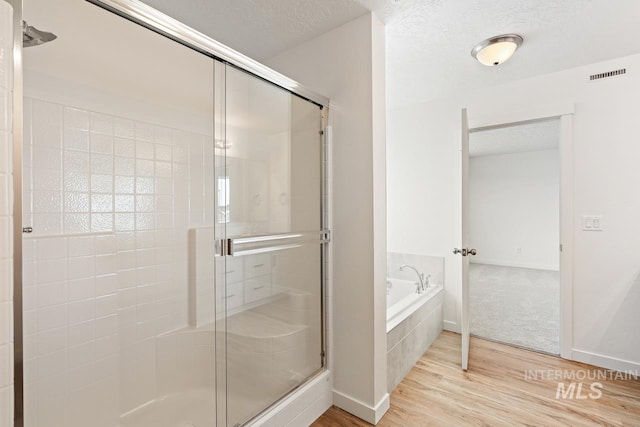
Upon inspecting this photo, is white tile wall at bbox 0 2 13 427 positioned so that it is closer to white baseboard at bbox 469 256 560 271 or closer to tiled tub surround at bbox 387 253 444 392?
tiled tub surround at bbox 387 253 444 392

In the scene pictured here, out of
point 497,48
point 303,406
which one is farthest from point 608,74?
point 303,406

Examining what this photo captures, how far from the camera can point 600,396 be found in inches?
76.0

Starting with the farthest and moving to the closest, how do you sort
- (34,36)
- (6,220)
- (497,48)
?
(497,48), (34,36), (6,220)

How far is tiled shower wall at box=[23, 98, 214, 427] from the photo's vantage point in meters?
1.40

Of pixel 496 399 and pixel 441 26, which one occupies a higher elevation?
pixel 441 26

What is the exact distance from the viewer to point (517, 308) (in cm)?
362

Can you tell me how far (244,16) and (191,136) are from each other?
84 cm

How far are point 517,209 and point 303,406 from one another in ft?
21.3

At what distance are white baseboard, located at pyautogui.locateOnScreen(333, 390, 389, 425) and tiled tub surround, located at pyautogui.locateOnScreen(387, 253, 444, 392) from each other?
201 millimetres

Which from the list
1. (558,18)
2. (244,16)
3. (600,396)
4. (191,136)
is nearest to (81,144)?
(191,136)

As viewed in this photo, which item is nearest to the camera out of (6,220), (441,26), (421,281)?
(6,220)

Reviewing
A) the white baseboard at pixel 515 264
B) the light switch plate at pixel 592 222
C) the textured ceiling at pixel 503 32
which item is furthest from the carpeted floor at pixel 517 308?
the textured ceiling at pixel 503 32

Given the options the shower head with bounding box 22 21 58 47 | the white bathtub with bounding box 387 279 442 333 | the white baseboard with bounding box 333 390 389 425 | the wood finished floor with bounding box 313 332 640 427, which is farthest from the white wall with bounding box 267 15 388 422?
the shower head with bounding box 22 21 58 47

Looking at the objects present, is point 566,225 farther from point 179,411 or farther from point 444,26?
point 179,411
